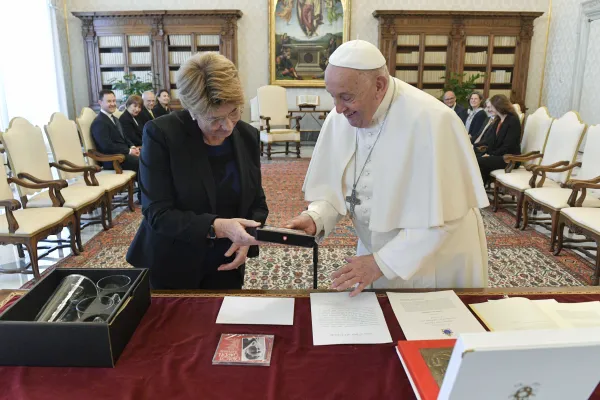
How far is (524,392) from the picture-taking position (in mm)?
852

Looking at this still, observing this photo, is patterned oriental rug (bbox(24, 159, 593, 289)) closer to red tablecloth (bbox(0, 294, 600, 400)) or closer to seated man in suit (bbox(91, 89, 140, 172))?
seated man in suit (bbox(91, 89, 140, 172))

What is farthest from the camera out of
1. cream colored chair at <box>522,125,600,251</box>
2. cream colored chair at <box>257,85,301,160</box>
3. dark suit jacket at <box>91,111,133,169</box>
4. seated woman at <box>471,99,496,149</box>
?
cream colored chair at <box>257,85,301,160</box>

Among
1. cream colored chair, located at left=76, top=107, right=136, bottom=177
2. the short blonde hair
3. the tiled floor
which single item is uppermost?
the short blonde hair

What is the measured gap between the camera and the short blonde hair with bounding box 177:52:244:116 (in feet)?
5.45

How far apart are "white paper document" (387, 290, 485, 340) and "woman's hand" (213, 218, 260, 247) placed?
535 mm

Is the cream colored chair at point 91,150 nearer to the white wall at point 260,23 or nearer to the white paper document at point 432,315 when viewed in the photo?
the white paper document at point 432,315

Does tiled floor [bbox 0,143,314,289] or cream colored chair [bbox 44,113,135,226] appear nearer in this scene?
tiled floor [bbox 0,143,314,289]

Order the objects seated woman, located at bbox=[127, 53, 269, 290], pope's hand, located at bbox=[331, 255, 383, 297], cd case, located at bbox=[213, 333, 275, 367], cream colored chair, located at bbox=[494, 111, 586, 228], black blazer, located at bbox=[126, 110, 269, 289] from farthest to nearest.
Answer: cream colored chair, located at bbox=[494, 111, 586, 228] < black blazer, located at bbox=[126, 110, 269, 289] < seated woman, located at bbox=[127, 53, 269, 290] < pope's hand, located at bbox=[331, 255, 383, 297] < cd case, located at bbox=[213, 333, 275, 367]

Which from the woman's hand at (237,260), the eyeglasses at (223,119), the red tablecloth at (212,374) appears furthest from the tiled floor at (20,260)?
the red tablecloth at (212,374)

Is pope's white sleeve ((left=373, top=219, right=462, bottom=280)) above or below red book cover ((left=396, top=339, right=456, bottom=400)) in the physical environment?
above

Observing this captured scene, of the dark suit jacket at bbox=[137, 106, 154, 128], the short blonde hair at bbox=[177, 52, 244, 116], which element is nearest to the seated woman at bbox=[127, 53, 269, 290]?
the short blonde hair at bbox=[177, 52, 244, 116]

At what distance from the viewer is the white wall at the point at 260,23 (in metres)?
11.1

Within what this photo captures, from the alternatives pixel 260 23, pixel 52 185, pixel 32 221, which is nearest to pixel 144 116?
pixel 52 185

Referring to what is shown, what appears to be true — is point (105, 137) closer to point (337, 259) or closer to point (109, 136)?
point (109, 136)
